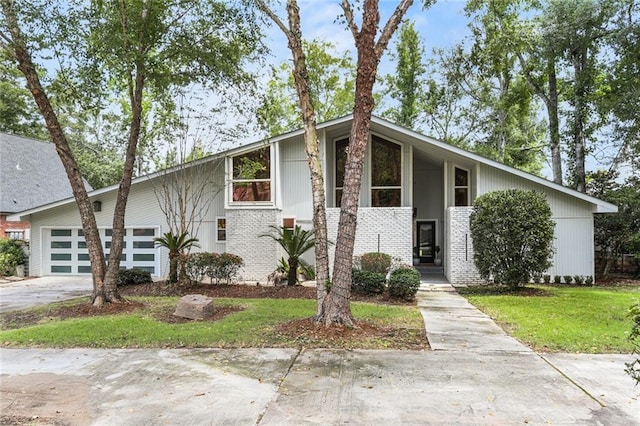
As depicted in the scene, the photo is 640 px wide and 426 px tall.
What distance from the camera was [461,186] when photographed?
53.1ft

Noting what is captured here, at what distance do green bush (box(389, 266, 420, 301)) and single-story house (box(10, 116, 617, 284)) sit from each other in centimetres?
359

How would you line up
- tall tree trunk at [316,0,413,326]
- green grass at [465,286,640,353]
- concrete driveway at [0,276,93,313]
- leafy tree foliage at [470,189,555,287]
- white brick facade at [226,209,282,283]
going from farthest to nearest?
white brick facade at [226,209,282,283] → leafy tree foliage at [470,189,555,287] → concrete driveway at [0,276,93,313] → tall tree trunk at [316,0,413,326] → green grass at [465,286,640,353]

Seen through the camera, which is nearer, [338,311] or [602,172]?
[338,311]

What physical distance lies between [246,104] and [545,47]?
531 inches

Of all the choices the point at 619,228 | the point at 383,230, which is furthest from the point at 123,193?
the point at 619,228

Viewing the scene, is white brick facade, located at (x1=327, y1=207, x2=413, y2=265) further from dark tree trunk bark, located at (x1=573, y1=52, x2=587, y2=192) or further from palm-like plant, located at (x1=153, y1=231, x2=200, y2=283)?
→ dark tree trunk bark, located at (x1=573, y1=52, x2=587, y2=192)

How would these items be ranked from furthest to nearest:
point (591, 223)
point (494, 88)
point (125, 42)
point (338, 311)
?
point (494, 88)
point (591, 223)
point (125, 42)
point (338, 311)

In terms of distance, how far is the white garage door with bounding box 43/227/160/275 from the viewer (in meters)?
16.6

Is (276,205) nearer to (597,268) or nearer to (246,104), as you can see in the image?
(246,104)

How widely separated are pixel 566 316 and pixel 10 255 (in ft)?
60.0

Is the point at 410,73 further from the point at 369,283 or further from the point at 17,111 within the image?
the point at 17,111

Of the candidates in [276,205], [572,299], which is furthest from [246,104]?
[572,299]

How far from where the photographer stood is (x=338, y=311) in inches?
278

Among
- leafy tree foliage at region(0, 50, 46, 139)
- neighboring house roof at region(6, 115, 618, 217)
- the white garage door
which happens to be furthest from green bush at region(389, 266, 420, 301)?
leafy tree foliage at region(0, 50, 46, 139)
